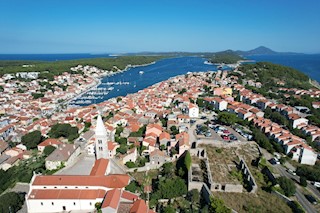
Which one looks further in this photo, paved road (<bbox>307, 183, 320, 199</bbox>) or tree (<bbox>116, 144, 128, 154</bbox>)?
tree (<bbox>116, 144, 128, 154</bbox>)

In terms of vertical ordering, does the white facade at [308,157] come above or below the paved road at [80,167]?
below

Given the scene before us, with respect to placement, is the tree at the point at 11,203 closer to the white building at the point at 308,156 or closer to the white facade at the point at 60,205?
the white facade at the point at 60,205

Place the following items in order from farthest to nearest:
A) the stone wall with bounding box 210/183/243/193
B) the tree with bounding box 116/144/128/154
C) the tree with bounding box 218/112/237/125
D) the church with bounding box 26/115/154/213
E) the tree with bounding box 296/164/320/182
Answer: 1. the tree with bounding box 218/112/237/125
2. the tree with bounding box 116/144/128/154
3. the tree with bounding box 296/164/320/182
4. the stone wall with bounding box 210/183/243/193
5. the church with bounding box 26/115/154/213

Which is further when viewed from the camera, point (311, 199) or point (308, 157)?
point (308, 157)

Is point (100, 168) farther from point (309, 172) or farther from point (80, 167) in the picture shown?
point (309, 172)

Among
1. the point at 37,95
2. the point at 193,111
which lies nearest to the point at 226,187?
the point at 193,111

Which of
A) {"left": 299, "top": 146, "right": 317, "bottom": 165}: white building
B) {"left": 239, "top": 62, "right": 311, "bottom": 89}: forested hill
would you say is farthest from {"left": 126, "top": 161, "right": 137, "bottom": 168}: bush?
{"left": 239, "top": 62, "right": 311, "bottom": 89}: forested hill

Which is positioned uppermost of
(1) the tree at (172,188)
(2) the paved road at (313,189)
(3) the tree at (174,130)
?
(3) the tree at (174,130)

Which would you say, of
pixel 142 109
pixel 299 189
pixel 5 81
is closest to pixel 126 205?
pixel 299 189

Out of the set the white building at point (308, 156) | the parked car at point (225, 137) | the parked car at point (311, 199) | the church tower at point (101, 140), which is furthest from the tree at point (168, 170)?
the white building at point (308, 156)

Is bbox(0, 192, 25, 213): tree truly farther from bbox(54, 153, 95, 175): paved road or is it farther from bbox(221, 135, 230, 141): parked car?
bbox(221, 135, 230, 141): parked car

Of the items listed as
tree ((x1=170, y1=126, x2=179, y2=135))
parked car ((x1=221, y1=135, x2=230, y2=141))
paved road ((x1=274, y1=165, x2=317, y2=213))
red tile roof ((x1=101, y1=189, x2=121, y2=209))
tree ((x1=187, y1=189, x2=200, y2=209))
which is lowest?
paved road ((x1=274, y1=165, x2=317, y2=213))
